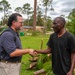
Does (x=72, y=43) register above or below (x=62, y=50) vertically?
above

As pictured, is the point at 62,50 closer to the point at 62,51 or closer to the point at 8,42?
the point at 62,51

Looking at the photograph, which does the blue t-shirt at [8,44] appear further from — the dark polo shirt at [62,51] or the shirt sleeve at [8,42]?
the dark polo shirt at [62,51]

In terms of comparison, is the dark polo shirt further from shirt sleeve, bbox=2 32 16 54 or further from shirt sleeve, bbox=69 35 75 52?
shirt sleeve, bbox=2 32 16 54

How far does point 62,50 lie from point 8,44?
920 millimetres

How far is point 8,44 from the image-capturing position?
4.42 meters

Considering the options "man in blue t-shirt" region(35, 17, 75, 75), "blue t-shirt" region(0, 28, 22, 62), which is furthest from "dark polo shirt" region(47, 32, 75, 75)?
"blue t-shirt" region(0, 28, 22, 62)

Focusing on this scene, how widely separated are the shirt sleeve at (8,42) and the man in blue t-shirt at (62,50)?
0.71 m

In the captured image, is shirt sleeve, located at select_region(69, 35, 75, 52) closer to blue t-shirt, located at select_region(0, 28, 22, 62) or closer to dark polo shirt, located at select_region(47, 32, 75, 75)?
dark polo shirt, located at select_region(47, 32, 75, 75)

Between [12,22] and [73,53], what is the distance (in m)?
1.19

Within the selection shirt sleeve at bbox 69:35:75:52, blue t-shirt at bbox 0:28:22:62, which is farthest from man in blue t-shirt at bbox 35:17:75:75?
blue t-shirt at bbox 0:28:22:62

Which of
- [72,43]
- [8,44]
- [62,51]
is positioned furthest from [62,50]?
[8,44]

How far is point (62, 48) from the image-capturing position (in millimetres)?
4449

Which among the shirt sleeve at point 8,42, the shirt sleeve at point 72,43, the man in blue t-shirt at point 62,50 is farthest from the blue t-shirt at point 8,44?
the shirt sleeve at point 72,43

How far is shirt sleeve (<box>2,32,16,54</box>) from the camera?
4.42 meters
